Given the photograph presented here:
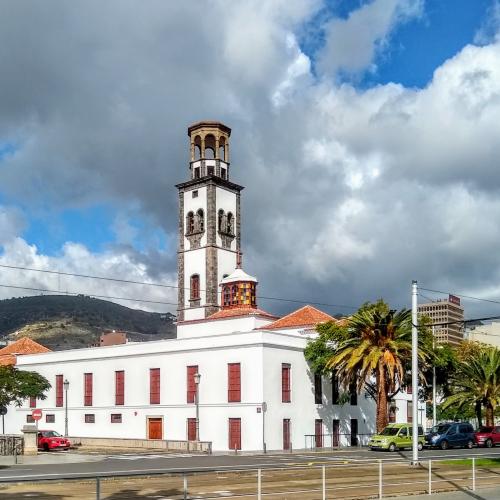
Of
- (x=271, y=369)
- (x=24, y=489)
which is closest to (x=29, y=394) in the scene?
(x=271, y=369)

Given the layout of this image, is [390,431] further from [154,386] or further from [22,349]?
[22,349]

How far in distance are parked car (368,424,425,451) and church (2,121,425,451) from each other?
24.7 ft

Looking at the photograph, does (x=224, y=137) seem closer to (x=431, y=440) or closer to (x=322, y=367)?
(x=322, y=367)

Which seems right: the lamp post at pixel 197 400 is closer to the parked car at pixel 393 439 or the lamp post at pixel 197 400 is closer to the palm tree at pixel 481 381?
the parked car at pixel 393 439

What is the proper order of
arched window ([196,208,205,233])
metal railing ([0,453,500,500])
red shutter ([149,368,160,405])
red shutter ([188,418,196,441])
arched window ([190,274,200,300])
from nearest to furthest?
metal railing ([0,453,500,500])
red shutter ([188,418,196,441])
red shutter ([149,368,160,405])
arched window ([190,274,200,300])
arched window ([196,208,205,233])

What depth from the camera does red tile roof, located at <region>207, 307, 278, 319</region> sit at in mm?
73688

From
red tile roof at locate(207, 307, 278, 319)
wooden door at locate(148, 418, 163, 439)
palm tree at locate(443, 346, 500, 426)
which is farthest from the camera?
red tile roof at locate(207, 307, 278, 319)

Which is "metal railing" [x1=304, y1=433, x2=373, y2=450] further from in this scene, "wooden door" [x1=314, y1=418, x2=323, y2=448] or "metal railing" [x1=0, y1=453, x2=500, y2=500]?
"metal railing" [x1=0, y1=453, x2=500, y2=500]

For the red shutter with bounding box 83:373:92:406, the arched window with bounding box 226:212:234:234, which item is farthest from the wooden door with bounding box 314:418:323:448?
the arched window with bounding box 226:212:234:234

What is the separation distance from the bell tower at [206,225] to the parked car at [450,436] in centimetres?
3436

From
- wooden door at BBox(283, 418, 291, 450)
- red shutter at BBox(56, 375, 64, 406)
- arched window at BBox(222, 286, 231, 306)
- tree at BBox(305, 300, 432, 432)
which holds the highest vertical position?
arched window at BBox(222, 286, 231, 306)

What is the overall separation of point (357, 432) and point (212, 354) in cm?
1459

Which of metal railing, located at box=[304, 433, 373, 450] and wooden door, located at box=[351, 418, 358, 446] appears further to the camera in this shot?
wooden door, located at box=[351, 418, 358, 446]

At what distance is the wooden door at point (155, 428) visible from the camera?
201 ft
